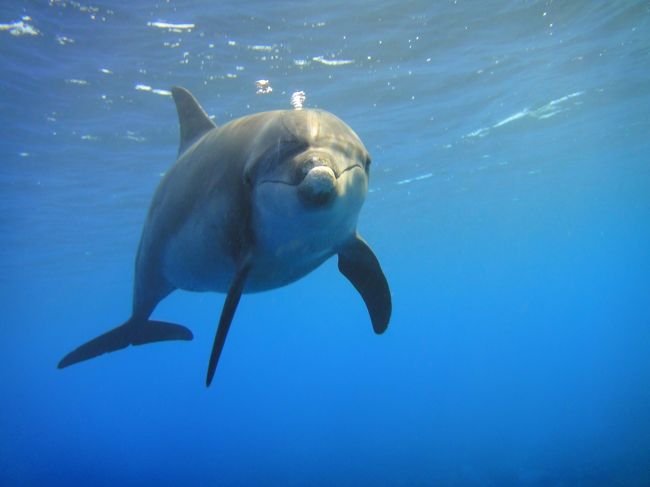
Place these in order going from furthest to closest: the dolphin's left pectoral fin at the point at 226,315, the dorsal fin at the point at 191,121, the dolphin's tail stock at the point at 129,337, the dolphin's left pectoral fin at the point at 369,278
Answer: the dolphin's tail stock at the point at 129,337
the dorsal fin at the point at 191,121
the dolphin's left pectoral fin at the point at 369,278
the dolphin's left pectoral fin at the point at 226,315

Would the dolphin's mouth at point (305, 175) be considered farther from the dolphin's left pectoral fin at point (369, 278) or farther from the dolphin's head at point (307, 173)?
the dolphin's left pectoral fin at point (369, 278)

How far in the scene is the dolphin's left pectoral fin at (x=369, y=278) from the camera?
4.46m

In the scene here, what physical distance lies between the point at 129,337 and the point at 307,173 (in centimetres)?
479

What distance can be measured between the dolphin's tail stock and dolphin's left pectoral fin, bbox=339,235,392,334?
107 inches

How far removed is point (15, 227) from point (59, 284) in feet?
60.9

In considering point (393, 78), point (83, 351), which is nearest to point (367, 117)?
point (393, 78)

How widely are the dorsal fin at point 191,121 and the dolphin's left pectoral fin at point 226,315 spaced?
8.66 feet

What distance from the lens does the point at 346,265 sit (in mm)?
4660

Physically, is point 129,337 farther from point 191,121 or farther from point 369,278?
point 369,278

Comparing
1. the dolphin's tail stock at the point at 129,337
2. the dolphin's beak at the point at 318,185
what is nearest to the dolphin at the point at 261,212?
the dolphin's beak at the point at 318,185

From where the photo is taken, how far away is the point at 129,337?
6.36 metres

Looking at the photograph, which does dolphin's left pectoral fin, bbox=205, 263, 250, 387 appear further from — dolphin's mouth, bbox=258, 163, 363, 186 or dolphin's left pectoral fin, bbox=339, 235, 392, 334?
dolphin's left pectoral fin, bbox=339, 235, 392, 334

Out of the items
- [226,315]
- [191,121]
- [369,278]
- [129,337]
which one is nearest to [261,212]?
[226,315]

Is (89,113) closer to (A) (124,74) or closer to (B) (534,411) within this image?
(A) (124,74)
